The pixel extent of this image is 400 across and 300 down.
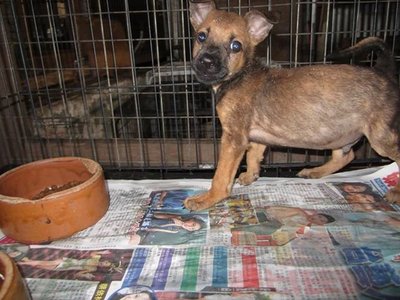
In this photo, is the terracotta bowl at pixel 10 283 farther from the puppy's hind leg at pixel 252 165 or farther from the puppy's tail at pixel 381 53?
the puppy's tail at pixel 381 53

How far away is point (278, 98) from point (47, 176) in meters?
1.48

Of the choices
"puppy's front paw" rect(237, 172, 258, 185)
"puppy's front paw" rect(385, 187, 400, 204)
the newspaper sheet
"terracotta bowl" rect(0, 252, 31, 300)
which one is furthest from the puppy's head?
"terracotta bowl" rect(0, 252, 31, 300)

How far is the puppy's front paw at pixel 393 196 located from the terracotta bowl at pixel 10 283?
190cm

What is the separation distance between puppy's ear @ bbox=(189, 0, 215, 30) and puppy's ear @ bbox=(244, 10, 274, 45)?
24 centimetres

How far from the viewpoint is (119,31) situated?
12.8 ft

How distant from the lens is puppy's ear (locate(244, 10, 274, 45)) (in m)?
2.16

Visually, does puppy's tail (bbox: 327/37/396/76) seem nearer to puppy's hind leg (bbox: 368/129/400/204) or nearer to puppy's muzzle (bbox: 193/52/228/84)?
puppy's hind leg (bbox: 368/129/400/204)

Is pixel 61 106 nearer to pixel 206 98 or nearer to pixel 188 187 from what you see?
pixel 206 98

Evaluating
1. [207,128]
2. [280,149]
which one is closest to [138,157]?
[207,128]

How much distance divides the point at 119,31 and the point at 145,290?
3.11 m

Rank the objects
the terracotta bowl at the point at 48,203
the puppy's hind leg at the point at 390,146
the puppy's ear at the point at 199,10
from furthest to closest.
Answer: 1. the puppy's ear at the point at 199,10
2. the puppy's hind leg at the point at 390,146
3. the terracotta bowl at the point at 48,203

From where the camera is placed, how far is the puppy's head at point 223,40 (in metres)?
→ 2.03

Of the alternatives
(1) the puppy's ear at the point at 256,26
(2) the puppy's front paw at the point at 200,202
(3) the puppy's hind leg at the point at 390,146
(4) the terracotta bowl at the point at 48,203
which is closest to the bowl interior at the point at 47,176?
(4) the terracotta bowl at the point at 48,203

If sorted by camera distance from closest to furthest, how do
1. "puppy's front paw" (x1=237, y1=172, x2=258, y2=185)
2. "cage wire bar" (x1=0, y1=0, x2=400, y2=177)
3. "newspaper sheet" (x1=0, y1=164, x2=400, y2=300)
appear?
"newspaper sheet" (x1=0, y1=164, x2=400, y2=300)
"puppy's front paw" (x1=237, y1=172, x2=258, y2=185)
"cage wire bar" (x1=0, y1=0, x2=400, y2=177)
